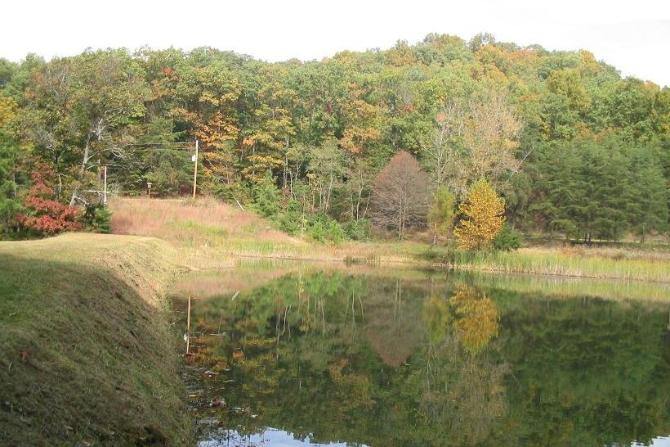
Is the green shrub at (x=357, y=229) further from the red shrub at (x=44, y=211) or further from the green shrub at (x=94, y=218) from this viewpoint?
the red shrub at (x=44, y=211)

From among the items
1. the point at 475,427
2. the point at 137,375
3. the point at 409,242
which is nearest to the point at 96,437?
the point at 137,375

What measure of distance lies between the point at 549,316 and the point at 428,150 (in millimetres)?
38312

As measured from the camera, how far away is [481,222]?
4800 centimetres

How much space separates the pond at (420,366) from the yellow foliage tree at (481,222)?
10970mm

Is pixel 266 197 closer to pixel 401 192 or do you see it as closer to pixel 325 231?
pixel 325 231

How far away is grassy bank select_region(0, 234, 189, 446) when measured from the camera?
8227 millimetres

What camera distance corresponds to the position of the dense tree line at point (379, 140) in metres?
59.1

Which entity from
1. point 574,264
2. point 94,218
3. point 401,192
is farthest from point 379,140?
point 94,218

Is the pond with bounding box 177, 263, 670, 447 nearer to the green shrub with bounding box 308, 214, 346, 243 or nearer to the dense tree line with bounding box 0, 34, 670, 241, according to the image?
the green shrub with bounding box 308, 214, 346, 243

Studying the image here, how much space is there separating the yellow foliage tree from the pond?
1097 centimetres

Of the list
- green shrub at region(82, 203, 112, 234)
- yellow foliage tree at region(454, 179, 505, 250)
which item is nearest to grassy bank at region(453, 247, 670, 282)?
yellow foliage tree at region(454, 179, 505, 250)

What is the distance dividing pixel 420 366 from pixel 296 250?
32612 millimetres

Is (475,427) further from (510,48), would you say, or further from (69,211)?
(510,48)

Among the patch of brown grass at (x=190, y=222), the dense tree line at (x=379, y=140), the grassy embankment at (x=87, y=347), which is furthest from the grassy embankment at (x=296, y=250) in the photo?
the grassy embankment at (x=87, y=347)
